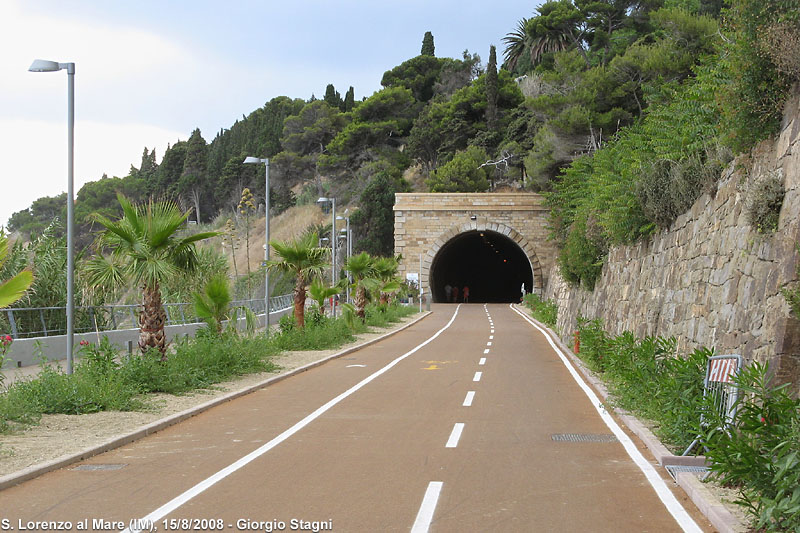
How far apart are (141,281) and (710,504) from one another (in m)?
10.8

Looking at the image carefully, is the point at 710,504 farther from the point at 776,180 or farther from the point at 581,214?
the point at 581,214

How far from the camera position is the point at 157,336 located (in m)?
14.9

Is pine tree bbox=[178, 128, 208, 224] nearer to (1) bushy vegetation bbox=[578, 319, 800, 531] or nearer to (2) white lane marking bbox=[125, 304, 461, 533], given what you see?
(2) white lane marking bbox=[125, 304, 461, 533]

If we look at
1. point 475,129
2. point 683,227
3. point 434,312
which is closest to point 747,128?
point 683,227

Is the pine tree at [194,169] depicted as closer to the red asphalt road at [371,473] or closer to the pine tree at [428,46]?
the pine tree at [428,46]

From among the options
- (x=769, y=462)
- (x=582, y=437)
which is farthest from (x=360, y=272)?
(x=769, y=462)

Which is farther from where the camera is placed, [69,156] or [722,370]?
[69,156]

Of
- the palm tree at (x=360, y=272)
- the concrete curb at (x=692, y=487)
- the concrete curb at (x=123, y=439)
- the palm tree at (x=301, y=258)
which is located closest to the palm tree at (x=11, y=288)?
the concrete curb at (x=123, y=439)

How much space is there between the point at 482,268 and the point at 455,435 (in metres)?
80.1

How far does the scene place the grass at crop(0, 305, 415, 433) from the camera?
1142 cm

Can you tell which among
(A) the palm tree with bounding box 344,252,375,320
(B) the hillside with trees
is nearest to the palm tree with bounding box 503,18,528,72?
(B) the hillside with trees

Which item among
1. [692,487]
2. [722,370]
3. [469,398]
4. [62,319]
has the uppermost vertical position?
[722,370]

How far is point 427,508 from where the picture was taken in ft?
22.5

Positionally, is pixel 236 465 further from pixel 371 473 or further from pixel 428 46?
pixel 428 46
